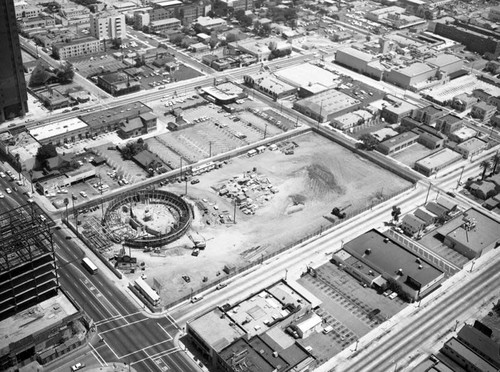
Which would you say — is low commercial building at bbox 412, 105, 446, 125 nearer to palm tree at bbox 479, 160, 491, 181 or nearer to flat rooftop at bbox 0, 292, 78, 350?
palm tree at bbox 479, 160, 491, 181

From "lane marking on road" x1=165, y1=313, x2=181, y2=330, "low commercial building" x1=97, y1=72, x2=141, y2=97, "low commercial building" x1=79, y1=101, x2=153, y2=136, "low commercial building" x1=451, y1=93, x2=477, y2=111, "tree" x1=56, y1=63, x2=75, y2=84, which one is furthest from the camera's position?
"low commercial building" x1=451, y1=93, x2=477, y2=111

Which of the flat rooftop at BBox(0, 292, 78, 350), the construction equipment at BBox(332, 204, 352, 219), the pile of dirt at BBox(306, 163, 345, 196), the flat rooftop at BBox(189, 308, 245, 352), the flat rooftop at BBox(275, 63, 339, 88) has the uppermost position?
the flat rooftop at BBox(0, 292, 78, 350)

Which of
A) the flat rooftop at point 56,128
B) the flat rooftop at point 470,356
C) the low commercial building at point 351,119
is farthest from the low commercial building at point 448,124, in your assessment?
the flat rooftop at point 56,128

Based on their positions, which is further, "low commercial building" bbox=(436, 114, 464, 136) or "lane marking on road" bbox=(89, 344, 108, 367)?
"low commercial building" bbox=(436, 114, 464, 136)

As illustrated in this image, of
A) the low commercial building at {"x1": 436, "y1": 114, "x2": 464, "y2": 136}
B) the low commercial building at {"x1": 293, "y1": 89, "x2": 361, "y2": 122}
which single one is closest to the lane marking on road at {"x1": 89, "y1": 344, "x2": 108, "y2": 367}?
the low commercial building at {"x1": 293, "y1": 89, "x2": 361, "y2": 122}

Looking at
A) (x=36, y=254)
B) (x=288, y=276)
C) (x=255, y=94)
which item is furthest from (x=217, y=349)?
(x=255, y=94)

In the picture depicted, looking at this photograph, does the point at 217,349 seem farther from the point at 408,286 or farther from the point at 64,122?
the point at 64,122

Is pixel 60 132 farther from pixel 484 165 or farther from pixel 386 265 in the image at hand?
pixel 484 165
